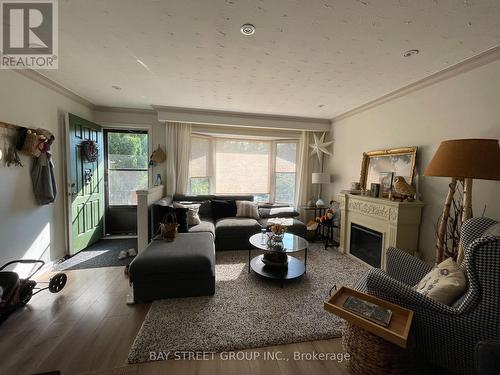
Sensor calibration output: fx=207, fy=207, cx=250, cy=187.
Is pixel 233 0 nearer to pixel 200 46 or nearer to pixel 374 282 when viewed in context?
pixel 200 46

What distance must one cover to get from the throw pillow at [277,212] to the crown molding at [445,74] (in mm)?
2247

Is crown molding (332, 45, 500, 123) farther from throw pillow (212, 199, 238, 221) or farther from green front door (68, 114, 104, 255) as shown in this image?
Answer: green front door (68, 114, 104, 255)

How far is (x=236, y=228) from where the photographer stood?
344 cm

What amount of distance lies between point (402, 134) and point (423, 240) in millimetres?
1375

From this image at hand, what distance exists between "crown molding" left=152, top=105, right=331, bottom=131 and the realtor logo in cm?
166

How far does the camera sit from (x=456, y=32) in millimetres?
1582

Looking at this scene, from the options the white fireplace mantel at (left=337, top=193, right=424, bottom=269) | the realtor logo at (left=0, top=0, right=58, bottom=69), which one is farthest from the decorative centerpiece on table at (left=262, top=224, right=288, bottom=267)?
the realtor logo at (left=0, top=0, right=58, bottom=69)

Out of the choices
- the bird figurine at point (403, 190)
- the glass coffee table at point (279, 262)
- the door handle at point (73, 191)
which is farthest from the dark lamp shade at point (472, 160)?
the door handle at point (73, 191)

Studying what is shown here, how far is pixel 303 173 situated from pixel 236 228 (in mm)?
2020

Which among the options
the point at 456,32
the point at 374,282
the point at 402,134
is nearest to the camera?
the point at 374,282

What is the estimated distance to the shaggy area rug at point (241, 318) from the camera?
5.16ft

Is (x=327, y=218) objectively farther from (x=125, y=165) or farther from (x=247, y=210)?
(x=125, y=165)

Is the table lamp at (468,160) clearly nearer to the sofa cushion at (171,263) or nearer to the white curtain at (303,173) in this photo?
the sofa cushion at (171,263)

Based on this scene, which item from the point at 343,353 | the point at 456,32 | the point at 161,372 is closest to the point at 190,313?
the point at 161,372
